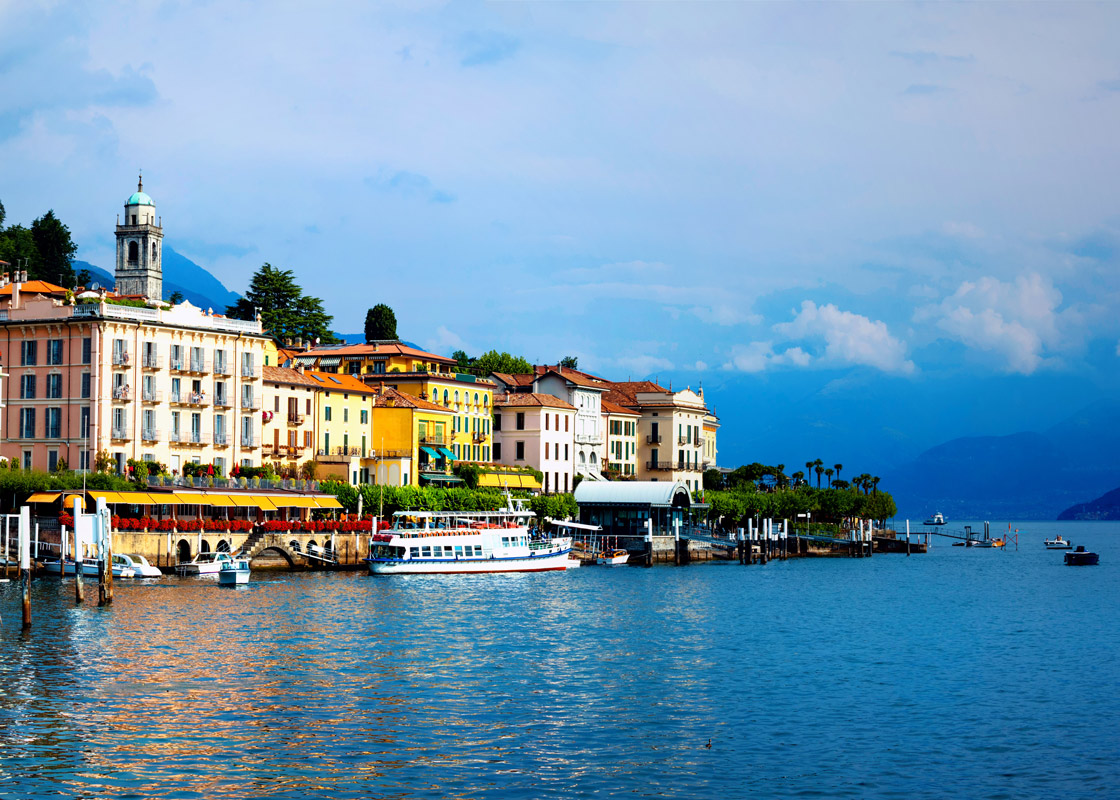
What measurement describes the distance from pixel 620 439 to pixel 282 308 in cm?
3835

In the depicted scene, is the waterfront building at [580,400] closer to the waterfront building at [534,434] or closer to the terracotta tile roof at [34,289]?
the waterfront building at [534,434]

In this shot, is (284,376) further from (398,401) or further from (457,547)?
(457,547)

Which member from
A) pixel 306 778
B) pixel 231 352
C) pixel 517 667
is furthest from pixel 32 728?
pixel 231 352

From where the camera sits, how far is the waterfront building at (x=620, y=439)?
15462 centimetres

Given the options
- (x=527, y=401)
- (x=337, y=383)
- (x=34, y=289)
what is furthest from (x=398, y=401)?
(x=34, y=289)

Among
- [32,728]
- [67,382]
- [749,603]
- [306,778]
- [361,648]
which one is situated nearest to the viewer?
[306,778]

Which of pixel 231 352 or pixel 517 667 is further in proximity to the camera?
pixel 231 352

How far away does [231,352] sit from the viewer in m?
108

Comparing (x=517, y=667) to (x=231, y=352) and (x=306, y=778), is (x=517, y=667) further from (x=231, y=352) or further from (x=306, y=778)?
(x=231, y=352)

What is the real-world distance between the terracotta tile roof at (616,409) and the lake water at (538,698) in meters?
74.3

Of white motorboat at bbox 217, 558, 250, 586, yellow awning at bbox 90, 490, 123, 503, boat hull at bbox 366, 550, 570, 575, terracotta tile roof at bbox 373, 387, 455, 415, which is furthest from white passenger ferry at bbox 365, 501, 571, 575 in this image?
yellow awning at bbox 90, 490, 123, 503

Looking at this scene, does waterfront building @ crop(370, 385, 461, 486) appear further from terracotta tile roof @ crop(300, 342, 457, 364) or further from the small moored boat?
the small moored boat

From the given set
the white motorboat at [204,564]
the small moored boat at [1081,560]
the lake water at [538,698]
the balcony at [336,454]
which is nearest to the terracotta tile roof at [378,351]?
the balcony at [336,454]

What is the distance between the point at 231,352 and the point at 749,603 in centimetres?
4575
